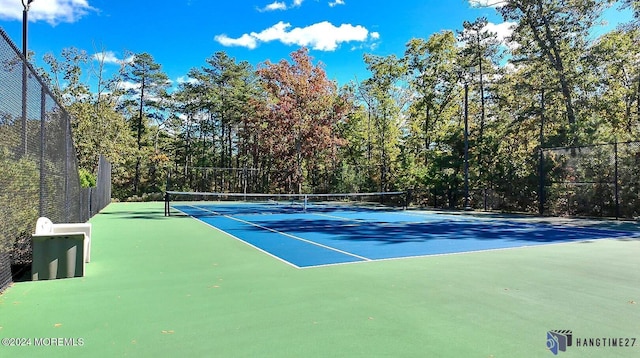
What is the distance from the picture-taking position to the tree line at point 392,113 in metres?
21.5

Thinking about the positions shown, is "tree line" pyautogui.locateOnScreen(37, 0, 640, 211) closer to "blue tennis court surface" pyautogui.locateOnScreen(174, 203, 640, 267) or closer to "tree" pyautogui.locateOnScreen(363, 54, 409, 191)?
"tree" pyautogui.locateOnScreen(363, 54, 409, 191)

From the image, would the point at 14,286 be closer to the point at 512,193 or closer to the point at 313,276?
the point at 313,276

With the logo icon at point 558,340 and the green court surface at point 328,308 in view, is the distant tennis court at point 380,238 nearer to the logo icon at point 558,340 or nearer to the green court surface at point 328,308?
the green court surface at point 328,308

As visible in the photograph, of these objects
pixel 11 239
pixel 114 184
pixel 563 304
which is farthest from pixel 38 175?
pixel 114 184

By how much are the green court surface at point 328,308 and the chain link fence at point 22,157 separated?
0.63 metres

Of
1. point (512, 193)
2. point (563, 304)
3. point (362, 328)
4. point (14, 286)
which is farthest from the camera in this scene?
point (512, 193)

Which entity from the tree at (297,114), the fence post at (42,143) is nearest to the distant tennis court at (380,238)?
the fence post at (42,143)

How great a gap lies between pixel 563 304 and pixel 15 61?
6.66 m

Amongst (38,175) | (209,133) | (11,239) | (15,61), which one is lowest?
(11,239)

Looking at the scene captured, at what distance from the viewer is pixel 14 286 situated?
191 inches

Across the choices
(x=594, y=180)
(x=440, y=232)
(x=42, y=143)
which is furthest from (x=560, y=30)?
(x=42, y=143)

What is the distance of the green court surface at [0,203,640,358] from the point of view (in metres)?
3.12

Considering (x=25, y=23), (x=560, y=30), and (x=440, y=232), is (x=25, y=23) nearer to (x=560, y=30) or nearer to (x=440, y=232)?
(x=440, y=232)

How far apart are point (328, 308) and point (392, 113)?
27388mm
